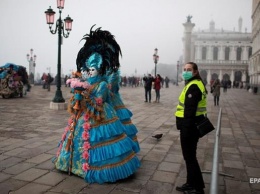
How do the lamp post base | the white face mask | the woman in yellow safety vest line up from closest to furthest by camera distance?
the woman in yellow safety vest
the white face mask
the lamp post base

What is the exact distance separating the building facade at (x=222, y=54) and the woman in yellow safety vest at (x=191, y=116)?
65.9 metres

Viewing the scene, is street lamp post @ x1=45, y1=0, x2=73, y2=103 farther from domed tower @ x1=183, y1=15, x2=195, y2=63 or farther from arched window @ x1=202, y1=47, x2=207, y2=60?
arched window @ x1=202, y1=47, x2=207, y2=60

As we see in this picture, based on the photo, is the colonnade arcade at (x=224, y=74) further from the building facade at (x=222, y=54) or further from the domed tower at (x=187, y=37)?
the domed tower at (x=187, y=37)

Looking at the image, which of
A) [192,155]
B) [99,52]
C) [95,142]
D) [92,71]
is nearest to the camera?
[192,155]

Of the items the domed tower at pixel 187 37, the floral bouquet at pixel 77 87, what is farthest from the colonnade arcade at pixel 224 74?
the floral bouquet at pixel 77 87

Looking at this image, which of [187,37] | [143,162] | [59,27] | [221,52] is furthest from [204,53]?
[143,162]

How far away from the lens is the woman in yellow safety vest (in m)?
3.08

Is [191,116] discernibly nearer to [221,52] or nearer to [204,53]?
[221,52]

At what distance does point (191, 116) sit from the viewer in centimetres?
307

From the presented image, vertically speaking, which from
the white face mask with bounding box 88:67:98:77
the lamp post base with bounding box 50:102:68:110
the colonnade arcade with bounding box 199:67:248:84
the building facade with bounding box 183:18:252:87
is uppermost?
the building facade with bounding box 183:18:252:87

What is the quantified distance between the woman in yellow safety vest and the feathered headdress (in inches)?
46.7

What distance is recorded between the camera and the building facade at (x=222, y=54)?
67.5 m

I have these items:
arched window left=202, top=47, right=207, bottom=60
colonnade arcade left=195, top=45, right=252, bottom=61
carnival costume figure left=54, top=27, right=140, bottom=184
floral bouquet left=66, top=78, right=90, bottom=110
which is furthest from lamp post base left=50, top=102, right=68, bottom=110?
arched window left=202, top=47, right=207, bottom=60

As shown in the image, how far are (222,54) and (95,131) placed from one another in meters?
71.4
